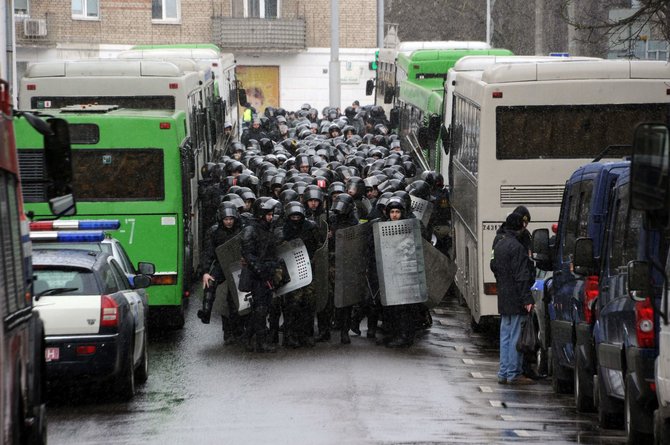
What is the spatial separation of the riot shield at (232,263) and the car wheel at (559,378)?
14.8ft

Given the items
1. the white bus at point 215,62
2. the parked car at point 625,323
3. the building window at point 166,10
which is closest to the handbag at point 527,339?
the parked car at point 625,323

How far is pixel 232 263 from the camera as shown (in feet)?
57.6

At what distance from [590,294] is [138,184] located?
7.73m

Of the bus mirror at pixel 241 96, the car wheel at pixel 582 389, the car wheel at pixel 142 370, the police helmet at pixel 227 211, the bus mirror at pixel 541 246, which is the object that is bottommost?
the car wheel at pixel 142 370

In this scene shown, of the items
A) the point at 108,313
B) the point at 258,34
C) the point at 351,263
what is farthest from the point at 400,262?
the point at 258,34

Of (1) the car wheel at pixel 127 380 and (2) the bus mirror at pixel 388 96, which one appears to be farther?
(2) the bus mirror at pixel 388 96

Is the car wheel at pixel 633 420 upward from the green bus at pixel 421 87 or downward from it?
downward

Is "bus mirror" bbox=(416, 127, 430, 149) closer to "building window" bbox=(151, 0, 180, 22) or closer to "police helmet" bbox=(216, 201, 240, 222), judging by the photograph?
"police helmet" bbox=(216, 201, 240, 222)

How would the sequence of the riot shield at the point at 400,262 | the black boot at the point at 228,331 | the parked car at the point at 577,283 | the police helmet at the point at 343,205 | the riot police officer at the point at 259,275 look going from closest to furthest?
1. the parked car at the point at 577,283
2. the riot police officer at the point at 259,275
3. the riot shield at the point at 400,262
4. the black boot at the point at 228,331
5. the police helmet at the point at 343,205

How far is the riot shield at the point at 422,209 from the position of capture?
20.8m

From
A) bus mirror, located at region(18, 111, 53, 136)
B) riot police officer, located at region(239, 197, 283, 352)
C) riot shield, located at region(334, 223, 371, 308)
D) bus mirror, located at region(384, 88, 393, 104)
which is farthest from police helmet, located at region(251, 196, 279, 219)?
bus mirror, located at region(384, 88, 393, 104)

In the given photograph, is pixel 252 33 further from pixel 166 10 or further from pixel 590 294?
pixel 590 294

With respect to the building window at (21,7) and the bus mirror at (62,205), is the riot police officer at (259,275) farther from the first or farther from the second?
the building window at (21,7)

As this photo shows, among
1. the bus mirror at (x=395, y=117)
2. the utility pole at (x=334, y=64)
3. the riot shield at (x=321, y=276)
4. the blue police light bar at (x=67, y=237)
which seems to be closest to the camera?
the blue police light bar at (x=67, y=237)
